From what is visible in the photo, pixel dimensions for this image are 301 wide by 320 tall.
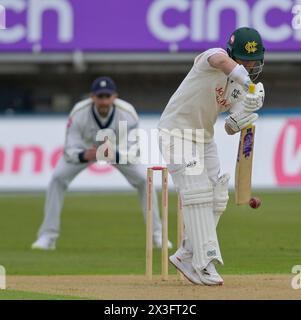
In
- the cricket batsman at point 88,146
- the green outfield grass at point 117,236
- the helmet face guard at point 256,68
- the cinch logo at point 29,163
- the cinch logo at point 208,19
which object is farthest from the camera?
the cinch logo at point 208,19

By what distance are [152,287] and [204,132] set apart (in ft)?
4.35

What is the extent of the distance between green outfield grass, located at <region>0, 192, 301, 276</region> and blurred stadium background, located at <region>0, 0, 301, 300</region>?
0.08 feet

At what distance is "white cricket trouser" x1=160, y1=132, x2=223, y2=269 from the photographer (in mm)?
8719

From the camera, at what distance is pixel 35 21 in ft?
85.7

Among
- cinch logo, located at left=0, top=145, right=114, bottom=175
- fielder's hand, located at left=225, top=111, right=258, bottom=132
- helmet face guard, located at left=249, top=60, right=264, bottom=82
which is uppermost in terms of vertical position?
cinch logo, located at left=0, top=145, right=114, bottom=175

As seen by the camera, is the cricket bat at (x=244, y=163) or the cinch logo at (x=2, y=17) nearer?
the cricket bat at (x=244, y=163)

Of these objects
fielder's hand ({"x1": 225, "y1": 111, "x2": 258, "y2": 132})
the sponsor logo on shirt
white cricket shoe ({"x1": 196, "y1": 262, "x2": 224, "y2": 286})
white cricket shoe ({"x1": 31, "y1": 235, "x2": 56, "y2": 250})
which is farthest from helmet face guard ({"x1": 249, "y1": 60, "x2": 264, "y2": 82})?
white cricket shoe ({"x1": 31, "y1": 235, "x2": 56, "y2": 250})

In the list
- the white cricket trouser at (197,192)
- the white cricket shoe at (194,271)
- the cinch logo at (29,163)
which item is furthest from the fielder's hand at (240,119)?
the cinch logo at (29,163)

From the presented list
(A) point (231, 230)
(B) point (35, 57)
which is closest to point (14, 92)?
(B) point (35, 57)

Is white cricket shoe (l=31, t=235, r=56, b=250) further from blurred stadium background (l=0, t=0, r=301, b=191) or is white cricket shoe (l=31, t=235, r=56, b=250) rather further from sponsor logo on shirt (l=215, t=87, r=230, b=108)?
blurred stadium background (l=0, t=0, r=301, b=191)

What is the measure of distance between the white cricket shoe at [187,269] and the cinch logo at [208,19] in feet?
56.6

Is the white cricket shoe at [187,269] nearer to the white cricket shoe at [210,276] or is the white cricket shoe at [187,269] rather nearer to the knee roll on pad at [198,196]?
the white cricket shoe at [210,276]

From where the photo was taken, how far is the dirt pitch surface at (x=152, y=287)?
824cm
